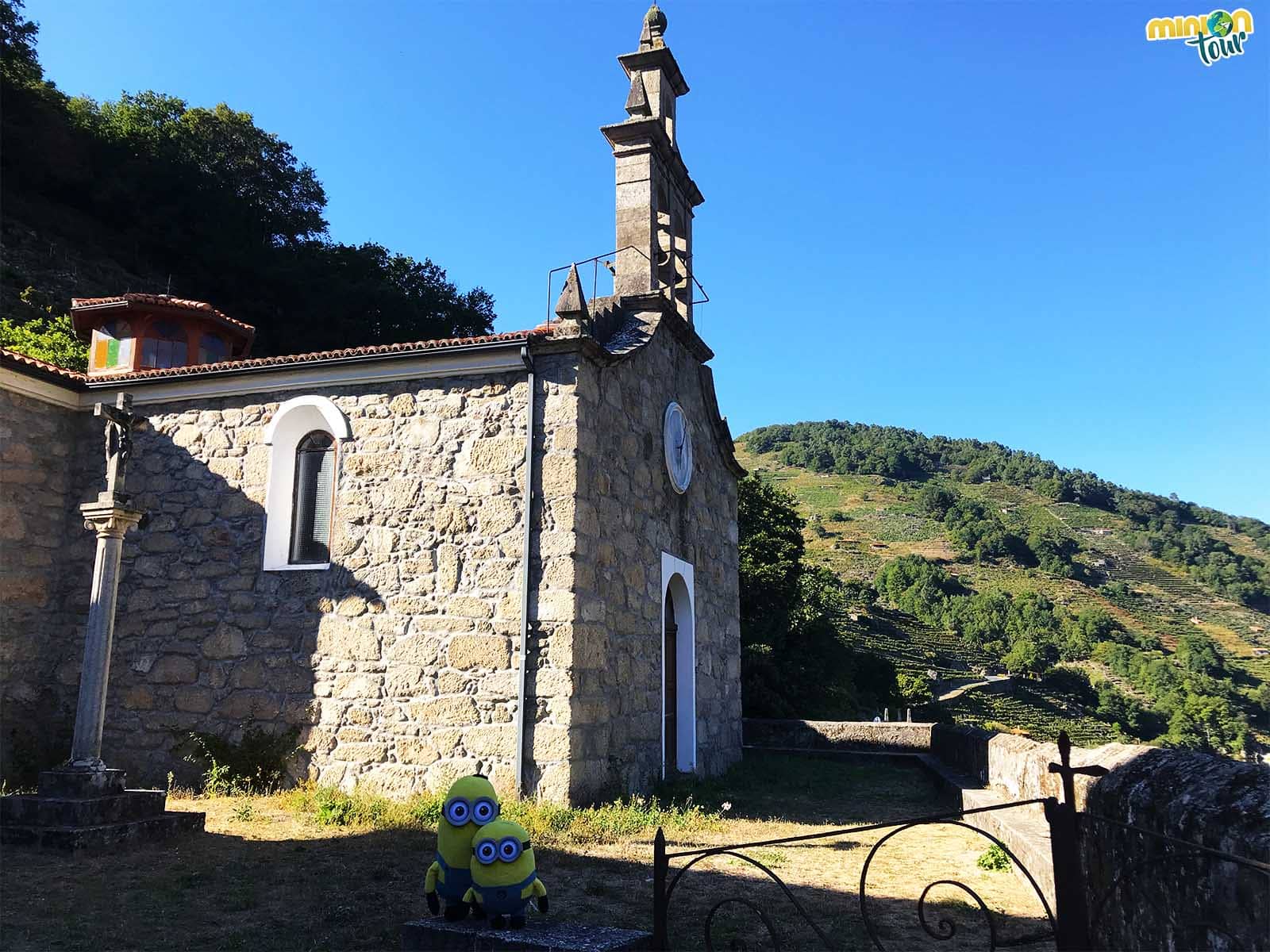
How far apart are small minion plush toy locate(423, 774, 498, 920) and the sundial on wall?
25.8 ft

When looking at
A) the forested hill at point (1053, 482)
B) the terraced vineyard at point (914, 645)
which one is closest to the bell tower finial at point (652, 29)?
the terraced vineyard at point (914, 645)

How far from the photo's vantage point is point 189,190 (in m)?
30.9

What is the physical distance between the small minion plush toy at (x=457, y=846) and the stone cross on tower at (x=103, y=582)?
4.57 meters

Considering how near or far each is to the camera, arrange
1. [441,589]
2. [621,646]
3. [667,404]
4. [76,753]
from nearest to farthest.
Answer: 1. [76,753]
2. [441,589]
3. [621,646]
4. [667,404]

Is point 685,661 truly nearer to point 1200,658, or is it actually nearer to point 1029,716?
point 1029,716

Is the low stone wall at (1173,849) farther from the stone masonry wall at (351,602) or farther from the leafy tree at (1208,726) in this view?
the leafy tree at (1208,726)

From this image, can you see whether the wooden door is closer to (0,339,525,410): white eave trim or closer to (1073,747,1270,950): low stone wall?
(0,339,525,410): white eave trim

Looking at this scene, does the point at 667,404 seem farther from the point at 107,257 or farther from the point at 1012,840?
the point at 107,257

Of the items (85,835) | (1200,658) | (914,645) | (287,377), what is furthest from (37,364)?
(1200,658)

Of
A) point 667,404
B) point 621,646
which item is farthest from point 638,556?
point 667,404

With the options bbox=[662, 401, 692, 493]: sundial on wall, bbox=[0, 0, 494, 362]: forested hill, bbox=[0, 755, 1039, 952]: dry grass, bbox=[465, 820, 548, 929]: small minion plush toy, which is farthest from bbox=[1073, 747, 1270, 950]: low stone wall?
bbox=[0, 0, 494, 362]: forested hill

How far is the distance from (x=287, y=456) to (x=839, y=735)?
11.5 m

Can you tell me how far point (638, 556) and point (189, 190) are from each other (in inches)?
1083

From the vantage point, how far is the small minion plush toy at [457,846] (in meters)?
4.77
